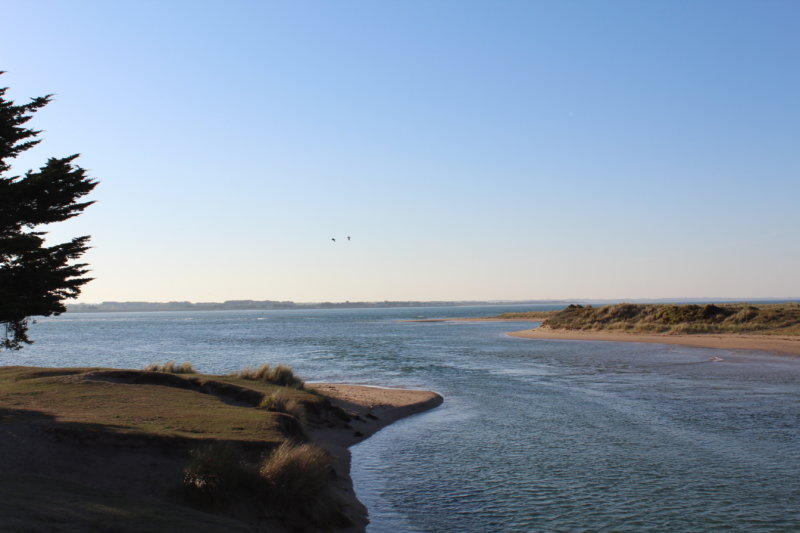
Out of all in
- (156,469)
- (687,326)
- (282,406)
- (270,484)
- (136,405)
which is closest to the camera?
(270,484)

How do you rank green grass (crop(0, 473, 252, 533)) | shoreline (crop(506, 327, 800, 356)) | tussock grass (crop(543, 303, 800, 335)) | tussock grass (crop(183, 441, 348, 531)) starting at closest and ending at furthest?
green grass (crop(0, 473, 252, 533)) < tussock grass (crop(183, 441, 348, 531)) < shoreline (crop(506, 327, 800, 356)) < tussock grass (crop(543, 303, 800, 335))

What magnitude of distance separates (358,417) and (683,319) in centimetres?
5883

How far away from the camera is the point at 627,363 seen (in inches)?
1628

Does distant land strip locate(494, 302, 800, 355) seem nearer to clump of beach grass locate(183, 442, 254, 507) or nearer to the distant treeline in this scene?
the distant treeline

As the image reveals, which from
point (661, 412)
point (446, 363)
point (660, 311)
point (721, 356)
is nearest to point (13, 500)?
point (661, 412)

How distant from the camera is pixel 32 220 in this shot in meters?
17.4

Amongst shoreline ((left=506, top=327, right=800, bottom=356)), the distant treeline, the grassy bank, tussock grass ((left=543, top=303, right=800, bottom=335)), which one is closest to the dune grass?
the grassy bank

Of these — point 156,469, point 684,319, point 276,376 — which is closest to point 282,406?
point 276,376

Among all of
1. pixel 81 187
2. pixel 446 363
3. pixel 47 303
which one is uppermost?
pixel 81 187

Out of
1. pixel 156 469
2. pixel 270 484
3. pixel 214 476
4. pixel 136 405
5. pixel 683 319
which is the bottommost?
pixel 270 484

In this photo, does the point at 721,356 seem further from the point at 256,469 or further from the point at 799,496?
the point at 256,469

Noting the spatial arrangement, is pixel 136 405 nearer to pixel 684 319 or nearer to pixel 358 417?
pixel 358 417

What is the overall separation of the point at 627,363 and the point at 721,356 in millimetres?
7736

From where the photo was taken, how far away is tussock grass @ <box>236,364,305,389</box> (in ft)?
82.1
